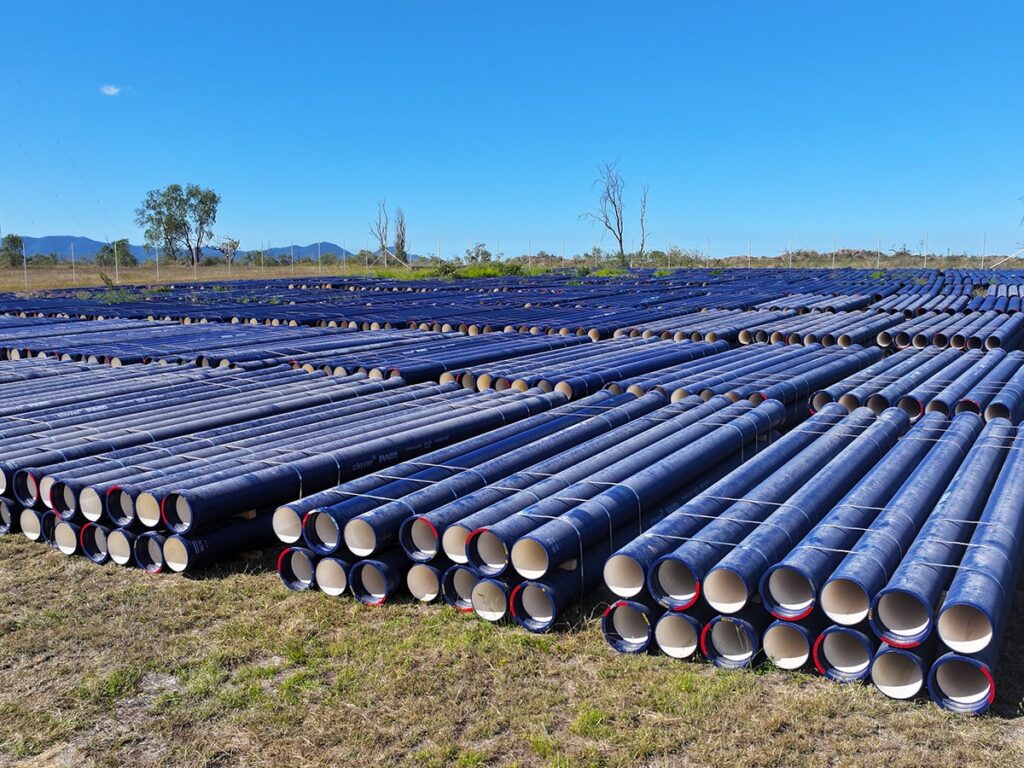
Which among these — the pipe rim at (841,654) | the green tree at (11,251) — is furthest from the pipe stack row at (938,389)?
the green tree at (11,251)

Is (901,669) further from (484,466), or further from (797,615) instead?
(484,466)

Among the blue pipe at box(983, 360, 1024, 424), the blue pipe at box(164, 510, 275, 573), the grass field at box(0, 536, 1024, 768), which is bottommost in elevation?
the grass field at box(0, 536, 1024, 768)

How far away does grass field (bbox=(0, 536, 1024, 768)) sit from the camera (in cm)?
457

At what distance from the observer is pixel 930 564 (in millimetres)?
A: 5336

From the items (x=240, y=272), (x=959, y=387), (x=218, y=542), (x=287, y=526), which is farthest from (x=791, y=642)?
(x=240, y=272)

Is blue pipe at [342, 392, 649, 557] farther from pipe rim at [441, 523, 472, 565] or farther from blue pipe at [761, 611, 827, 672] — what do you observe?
blue pipe at [761, 611, 827, 672]

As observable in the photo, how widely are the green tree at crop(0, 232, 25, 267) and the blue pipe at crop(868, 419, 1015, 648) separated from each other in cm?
7471

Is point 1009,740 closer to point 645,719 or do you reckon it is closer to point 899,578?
point 899,578

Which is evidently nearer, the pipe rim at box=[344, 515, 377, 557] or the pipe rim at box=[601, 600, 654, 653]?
the pipe rim at box=[601, 600, 654, 653]

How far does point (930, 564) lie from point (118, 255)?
254 feet

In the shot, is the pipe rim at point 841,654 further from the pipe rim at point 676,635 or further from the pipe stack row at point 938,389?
the pipe stack row at point 938,389

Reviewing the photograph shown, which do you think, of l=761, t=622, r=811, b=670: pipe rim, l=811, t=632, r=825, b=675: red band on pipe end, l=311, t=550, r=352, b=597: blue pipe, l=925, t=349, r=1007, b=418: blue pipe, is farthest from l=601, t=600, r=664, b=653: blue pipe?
l=925, t=349, r=1007, b=418: blue pipe

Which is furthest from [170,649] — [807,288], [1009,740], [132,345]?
[807,288]

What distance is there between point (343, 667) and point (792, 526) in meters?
3.45
